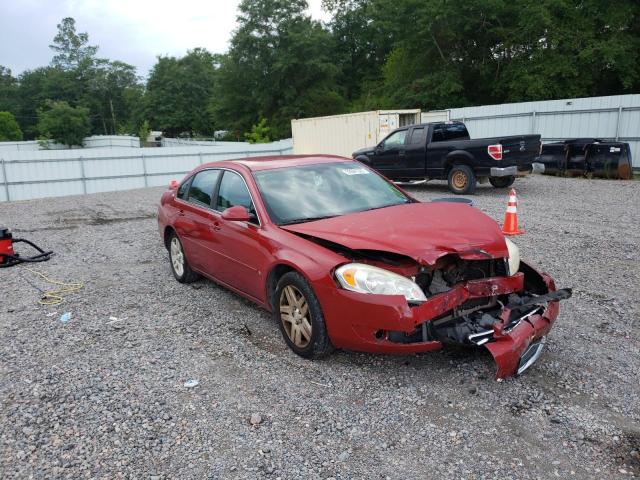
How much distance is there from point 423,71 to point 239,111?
23701 millimetres

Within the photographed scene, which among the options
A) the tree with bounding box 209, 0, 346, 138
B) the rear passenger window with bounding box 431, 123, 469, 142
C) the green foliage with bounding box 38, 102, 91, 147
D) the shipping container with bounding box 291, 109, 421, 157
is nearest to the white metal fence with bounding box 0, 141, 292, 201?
the shipping container with bounding box 291, 109, 421, 157

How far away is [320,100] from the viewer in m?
44.7

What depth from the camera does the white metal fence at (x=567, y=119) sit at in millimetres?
16547

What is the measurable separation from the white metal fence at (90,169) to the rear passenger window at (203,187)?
14486 mm

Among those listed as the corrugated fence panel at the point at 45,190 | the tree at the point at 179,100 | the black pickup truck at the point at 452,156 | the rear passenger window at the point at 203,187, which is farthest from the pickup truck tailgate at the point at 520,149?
the tree at the point at 179,100

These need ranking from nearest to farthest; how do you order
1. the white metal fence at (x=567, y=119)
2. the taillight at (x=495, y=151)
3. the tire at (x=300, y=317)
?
the tire at (x=300, y=317) < the taillight at (x=495, y=151) < the white metal fence at (x=567, y=119)

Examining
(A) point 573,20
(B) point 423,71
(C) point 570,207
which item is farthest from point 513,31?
(C) point 570,207

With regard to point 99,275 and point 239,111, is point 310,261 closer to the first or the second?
point 99,275

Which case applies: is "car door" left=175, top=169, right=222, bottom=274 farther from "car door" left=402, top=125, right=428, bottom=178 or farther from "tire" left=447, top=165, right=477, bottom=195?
"car door" left=402, top=125, right=428, bottom=178

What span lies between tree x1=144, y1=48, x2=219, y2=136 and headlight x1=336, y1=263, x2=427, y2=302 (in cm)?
6638

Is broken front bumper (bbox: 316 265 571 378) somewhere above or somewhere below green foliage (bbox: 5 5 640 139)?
below

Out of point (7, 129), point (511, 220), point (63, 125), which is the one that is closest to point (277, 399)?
point (511, 220)

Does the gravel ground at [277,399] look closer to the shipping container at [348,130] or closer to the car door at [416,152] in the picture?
the car door at [416,152]

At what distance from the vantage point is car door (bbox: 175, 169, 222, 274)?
5.20m
